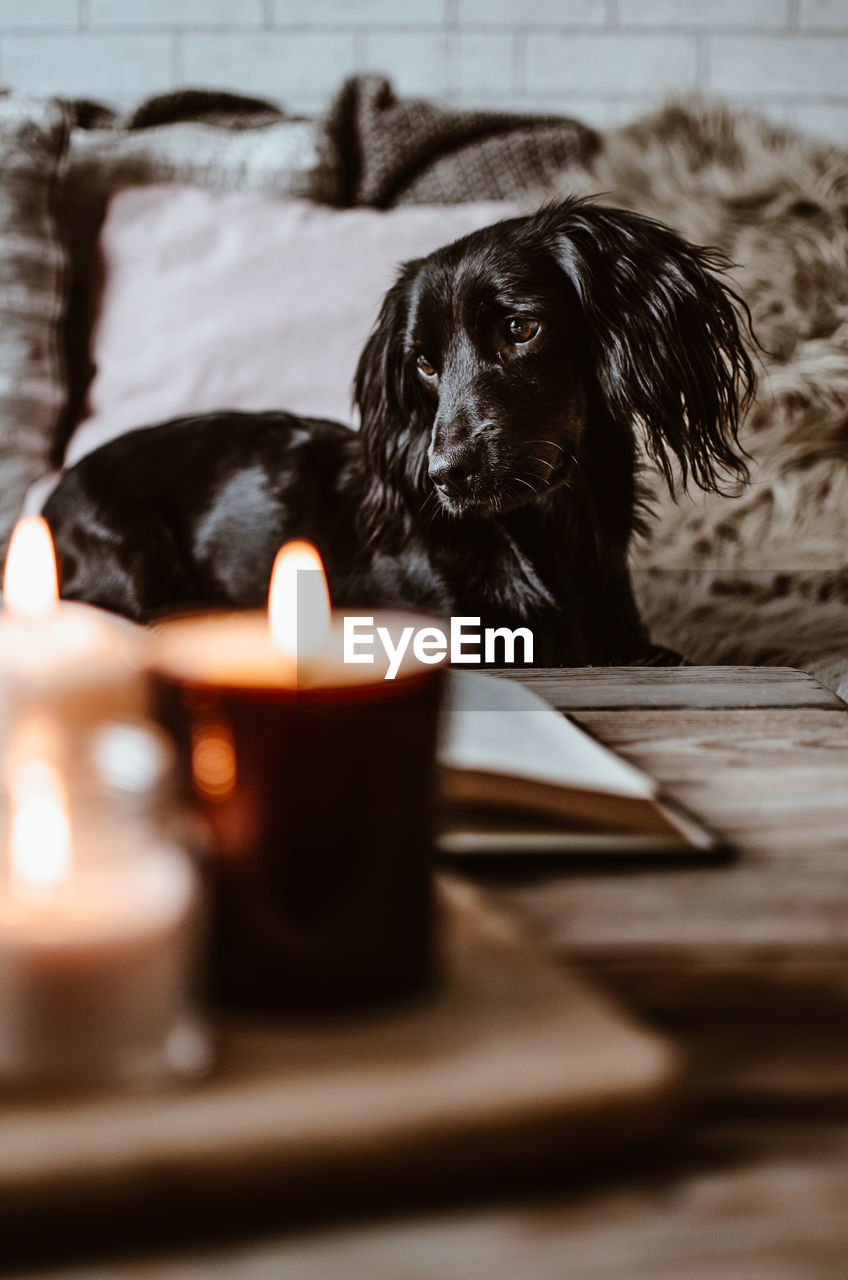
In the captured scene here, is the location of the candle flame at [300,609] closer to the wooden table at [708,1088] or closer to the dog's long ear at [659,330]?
the wooden table at [708,1088]

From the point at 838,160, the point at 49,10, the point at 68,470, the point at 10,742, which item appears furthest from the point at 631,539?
the point at 49,10

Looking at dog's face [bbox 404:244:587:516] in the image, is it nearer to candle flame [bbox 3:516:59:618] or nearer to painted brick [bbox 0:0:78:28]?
candle flame [bbox 3:516:59:618]

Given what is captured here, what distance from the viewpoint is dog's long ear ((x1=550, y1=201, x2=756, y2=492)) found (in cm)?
90

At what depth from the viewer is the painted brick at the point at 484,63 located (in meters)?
1.75

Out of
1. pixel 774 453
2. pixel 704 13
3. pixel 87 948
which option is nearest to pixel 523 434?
pixel 774 453

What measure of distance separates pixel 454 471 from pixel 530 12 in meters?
A: 1.26

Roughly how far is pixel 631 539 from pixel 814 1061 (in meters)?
0.72

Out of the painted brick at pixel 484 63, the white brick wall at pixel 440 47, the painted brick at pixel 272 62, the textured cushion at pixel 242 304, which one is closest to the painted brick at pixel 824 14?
the white brick wall at pixel 440 47

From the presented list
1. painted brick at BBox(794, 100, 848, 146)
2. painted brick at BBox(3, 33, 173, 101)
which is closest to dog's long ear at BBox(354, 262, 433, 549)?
painted brick at BBox(3, 33, 173, 101)

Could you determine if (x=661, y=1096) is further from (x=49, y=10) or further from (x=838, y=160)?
(x=49, y=10)

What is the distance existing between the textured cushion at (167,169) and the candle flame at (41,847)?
112 cm

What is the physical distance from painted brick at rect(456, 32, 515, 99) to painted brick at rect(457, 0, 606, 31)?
23mm

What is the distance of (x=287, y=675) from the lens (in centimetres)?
27

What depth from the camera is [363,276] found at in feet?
3.63
